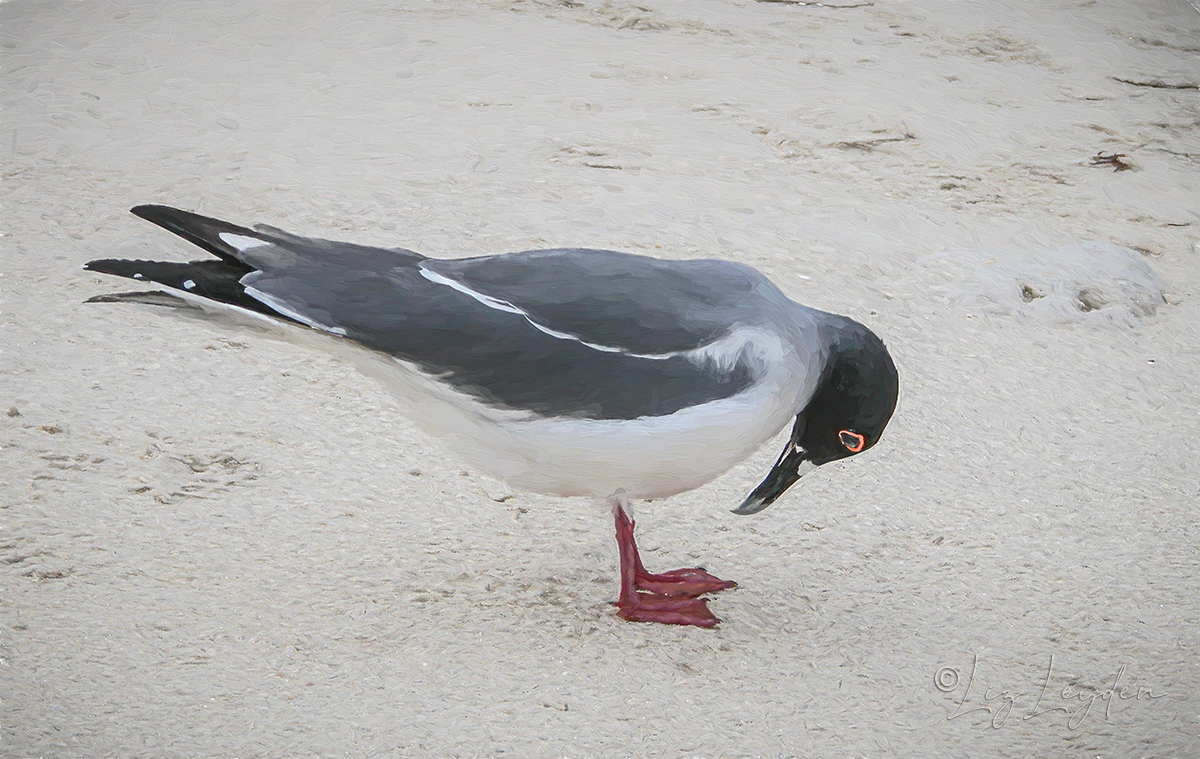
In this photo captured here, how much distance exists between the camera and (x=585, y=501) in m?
3.61

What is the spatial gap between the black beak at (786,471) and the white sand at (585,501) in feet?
0.91

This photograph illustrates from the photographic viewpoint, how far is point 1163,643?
3018mm

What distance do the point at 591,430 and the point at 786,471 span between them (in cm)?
66

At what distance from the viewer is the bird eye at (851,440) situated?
2.91 m

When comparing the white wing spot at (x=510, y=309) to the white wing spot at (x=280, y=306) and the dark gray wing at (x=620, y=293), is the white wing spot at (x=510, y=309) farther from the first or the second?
the white wing spot at (x=280, y=306)

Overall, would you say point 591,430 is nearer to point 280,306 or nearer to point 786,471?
point 786,471

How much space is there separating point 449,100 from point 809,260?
228 cm

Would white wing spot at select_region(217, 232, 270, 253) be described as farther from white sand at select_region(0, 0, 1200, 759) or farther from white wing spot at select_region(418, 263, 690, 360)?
white wing spot at select_region(418, 263, 690, 360)

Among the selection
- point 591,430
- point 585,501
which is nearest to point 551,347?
point 591,430

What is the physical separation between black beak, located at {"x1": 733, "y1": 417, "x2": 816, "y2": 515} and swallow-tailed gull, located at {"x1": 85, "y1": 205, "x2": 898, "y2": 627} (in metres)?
0.18

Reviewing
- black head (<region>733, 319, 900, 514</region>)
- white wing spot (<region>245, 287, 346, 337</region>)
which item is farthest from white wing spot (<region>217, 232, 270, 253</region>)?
black head (<region>733, 319, 900, 514</region>)

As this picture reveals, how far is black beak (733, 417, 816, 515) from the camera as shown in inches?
119

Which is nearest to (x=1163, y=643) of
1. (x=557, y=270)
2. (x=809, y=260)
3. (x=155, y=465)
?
(x=557, y=270)

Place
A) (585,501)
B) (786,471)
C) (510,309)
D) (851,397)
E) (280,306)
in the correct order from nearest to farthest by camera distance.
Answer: (280,306) → (510,309) → (851,397) → (786,471) → (585,501)
